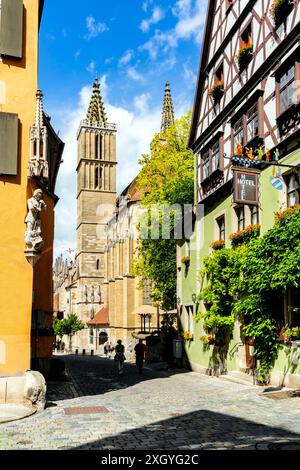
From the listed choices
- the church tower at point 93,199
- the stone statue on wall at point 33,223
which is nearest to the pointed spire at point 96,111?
the church tower at point 93,199

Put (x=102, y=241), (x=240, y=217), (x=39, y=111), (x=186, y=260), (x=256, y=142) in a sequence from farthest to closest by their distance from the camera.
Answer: (x=102, y=241) → (x=186, y=260) → (x=240, y=217) → (x=256, y=142) → (x=39, y=111)

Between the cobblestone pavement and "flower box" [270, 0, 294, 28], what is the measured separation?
11.0 meters

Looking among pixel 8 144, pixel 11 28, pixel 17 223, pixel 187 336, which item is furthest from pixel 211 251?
pixel 11 28

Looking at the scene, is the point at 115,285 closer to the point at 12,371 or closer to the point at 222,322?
the point at 222,322

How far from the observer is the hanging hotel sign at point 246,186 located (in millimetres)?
14969

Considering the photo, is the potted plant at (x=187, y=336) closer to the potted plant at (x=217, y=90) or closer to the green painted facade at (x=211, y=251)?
the green painted facade at (x=211, y=251)

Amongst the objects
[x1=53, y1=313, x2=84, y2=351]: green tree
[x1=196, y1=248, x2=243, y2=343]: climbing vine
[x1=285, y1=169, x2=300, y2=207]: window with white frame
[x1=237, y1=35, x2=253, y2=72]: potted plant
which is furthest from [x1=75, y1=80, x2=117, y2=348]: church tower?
[x1=285, y1=169, x2=300, y2=207]: window with white frame

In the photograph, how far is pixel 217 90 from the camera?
20.3 metres

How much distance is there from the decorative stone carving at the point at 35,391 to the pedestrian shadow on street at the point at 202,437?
3.00 m

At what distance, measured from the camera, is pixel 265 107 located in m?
16.4

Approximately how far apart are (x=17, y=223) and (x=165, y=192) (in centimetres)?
1959

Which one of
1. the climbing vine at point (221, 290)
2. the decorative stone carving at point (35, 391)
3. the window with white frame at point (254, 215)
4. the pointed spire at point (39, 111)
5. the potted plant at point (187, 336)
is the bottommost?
the decorative stone carving at point (35, 391)

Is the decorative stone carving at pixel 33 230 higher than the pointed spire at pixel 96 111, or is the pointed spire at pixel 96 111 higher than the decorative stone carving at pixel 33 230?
the pointed spire at pixel 96 111

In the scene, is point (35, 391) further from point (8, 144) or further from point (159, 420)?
point (8, 144)
